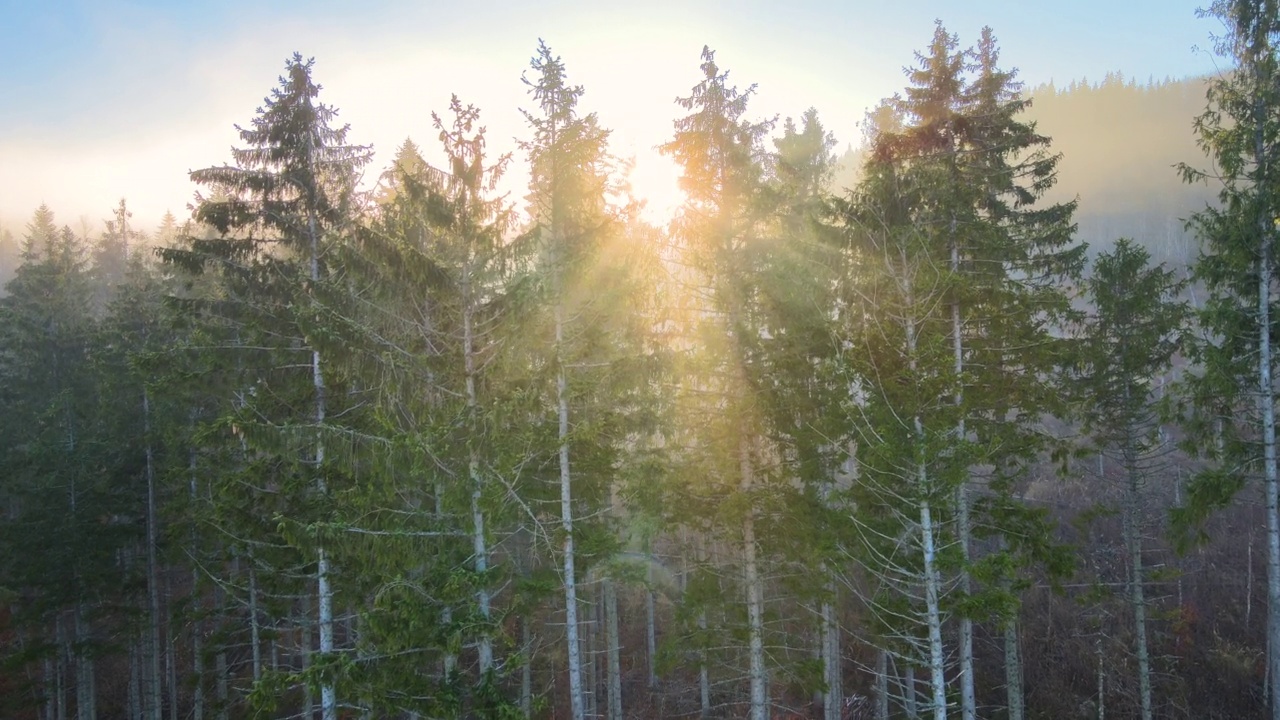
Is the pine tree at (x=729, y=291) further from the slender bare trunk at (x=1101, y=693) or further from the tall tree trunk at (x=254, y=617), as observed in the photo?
the slender bare trunk at (x=1101, y=693)

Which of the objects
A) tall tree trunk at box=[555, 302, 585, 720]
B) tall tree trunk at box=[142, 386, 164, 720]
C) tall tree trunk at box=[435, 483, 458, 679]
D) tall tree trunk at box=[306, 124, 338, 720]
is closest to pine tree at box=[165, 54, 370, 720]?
tall tree trunk at box=[306, 124, 338, 720]

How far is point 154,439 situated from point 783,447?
18.3 metres

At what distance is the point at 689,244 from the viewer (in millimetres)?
12984

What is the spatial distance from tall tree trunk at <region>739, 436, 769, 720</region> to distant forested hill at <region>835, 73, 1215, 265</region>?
86.4 m

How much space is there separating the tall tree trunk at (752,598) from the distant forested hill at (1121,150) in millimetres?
86421

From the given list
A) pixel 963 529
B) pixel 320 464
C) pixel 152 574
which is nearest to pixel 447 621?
pixel 320 464

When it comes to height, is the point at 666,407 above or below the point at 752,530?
above

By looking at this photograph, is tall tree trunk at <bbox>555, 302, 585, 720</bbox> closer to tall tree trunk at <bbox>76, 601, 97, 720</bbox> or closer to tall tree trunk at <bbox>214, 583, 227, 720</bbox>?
tall tree trunk at <bbox>214, 583, 227, 720</bbox>

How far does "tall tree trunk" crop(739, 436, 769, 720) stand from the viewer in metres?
12.1

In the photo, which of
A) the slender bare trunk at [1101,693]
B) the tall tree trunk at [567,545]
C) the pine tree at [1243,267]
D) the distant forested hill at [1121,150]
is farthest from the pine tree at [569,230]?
the distant forested hill at [1121,150]

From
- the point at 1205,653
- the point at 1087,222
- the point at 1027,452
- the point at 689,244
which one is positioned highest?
the point at 1087,222

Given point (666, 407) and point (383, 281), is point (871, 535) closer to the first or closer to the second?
point (666, 407)

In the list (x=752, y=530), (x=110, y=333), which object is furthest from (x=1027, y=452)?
(x=110, y=333)

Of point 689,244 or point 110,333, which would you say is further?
point 110,333
